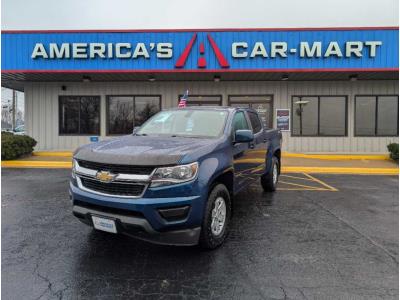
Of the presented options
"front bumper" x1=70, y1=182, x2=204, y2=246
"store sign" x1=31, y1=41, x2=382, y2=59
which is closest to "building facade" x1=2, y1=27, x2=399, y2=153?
"store sign" x1=31, y1=41, x2=382, y2=59

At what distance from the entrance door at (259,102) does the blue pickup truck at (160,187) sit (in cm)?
1102

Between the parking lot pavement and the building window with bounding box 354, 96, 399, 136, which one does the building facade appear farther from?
the parking lot pavement

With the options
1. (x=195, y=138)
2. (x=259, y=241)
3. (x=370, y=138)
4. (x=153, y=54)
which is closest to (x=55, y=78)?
(x=153, y=54)

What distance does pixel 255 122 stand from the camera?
652 centimetres

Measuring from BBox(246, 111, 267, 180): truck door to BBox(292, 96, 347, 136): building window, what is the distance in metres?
9.38

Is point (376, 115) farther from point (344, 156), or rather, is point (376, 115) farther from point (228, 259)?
point (228, 259)

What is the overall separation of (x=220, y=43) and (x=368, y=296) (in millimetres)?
11708

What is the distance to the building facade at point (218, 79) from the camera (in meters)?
13.1

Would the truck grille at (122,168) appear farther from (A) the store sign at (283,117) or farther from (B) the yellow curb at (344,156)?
(A) the store sign at (283,117)

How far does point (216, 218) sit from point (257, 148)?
2.29 m

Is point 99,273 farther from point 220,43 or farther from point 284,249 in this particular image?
point 220,43

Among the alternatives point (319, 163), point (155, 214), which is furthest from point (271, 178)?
point (319, 163)

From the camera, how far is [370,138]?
15.4 m

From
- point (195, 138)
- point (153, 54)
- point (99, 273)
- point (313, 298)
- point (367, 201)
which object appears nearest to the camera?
point (313, 298)
